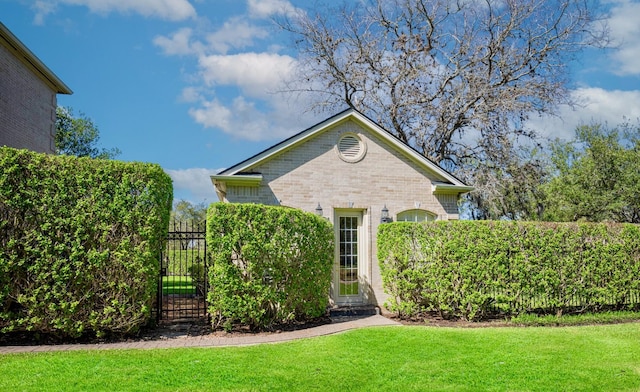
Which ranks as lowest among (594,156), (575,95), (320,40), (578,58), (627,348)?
(627,348)

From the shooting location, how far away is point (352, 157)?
1304cm

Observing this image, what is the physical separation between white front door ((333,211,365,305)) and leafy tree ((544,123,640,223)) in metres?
15.2

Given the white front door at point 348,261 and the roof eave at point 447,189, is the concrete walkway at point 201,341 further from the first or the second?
the roof eave at point 447,189

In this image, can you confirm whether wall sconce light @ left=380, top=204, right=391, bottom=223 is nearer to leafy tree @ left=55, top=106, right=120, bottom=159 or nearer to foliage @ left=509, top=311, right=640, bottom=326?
foliage @ left=509, top=311, right=640, bottom=326

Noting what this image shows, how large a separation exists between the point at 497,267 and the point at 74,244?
9.47 meters

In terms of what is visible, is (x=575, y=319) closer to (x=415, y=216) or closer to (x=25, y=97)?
(x=415, y=216)

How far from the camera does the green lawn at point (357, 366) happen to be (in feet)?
19.4

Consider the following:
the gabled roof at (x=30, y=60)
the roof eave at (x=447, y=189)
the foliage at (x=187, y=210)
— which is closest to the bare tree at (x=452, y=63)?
the roof eave at (x=447, y=189)

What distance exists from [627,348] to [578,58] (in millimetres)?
17715

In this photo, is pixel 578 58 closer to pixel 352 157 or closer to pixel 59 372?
pixel 352 157

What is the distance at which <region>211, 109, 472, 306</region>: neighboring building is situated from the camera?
12281mm

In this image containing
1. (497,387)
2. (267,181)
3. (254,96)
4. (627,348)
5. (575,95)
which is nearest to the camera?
(497,387)

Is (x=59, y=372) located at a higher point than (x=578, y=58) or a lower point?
lower

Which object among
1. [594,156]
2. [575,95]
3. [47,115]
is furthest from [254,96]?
[594,156]
